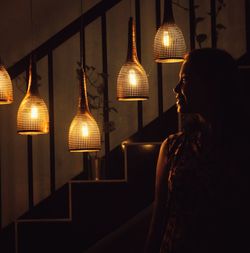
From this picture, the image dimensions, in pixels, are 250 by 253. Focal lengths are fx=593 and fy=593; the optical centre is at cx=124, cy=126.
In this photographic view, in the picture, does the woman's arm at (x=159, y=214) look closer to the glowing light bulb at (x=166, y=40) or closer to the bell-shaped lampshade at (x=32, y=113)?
the glowing light bulb at (x=166, y=40)

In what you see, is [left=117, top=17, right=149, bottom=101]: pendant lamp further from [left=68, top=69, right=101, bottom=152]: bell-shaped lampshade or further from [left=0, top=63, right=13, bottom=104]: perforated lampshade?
[left=0, top=63, right=13, bottom=104]: perforated lampshade

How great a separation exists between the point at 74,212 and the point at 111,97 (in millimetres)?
1668

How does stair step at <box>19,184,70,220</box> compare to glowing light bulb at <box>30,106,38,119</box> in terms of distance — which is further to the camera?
stair step at <box>19,184,70,220</box>

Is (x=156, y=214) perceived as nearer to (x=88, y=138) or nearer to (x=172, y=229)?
(x=172, y=229)

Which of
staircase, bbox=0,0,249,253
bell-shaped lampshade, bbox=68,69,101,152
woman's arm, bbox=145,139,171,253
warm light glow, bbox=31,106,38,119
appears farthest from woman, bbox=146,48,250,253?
staircase, bbox=0,0,249,253

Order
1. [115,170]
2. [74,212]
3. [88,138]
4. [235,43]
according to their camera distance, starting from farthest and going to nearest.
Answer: [235,43], [115,170], [74,212], [88,138]

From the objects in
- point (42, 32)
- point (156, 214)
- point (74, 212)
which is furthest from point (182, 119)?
point (42, 32)

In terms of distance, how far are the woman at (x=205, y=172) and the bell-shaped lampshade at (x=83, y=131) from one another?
1.45 metres

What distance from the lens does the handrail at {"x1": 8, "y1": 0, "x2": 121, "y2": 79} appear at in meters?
4.27

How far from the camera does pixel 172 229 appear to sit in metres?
1.74

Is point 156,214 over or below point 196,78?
below

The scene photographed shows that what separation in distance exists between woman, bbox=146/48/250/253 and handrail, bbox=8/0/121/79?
2.50m

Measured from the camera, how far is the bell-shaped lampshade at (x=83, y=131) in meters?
3.31

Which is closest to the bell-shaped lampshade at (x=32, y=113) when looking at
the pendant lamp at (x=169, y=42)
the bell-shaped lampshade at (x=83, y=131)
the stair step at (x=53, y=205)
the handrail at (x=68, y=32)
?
the bell-shaped lampshade at (x=83, y=131)
